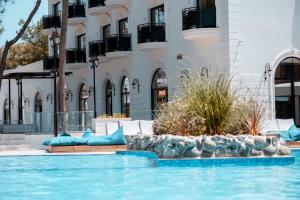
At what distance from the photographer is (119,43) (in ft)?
105

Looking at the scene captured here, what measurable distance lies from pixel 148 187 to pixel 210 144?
425 cm

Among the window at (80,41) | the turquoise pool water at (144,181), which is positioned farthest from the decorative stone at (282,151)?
the window at (80,41)

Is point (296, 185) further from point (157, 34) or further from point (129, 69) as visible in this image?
point (129, 69)

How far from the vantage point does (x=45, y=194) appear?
963 cm

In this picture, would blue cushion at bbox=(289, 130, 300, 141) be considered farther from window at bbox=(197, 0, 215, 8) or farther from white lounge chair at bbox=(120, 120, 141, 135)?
window at bbox=(197, 0, 215, 8)

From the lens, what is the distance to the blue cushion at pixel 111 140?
21.4 metres

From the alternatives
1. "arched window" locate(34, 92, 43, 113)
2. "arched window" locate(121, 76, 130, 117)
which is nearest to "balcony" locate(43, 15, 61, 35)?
"arched window" locate(34, 92, 43, 113)

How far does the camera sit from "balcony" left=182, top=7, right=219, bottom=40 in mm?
25594

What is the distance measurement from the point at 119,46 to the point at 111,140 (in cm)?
1157

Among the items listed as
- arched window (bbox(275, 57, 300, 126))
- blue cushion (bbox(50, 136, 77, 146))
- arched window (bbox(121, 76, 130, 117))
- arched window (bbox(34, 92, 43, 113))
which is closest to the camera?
blue cushion (bbox(50, 136, 77, 146))

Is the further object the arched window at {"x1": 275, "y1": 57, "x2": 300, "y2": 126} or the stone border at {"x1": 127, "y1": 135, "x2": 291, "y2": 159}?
the arched window at {"x1": 275, "y1": 57, "x2": 300, "y2": 126}

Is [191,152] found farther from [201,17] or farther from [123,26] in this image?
[123,26]

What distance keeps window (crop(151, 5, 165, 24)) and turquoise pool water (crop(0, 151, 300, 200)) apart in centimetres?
1506

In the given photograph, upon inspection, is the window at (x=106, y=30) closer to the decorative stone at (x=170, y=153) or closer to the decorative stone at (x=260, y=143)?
the decorative stone at (x=170, y=153)
